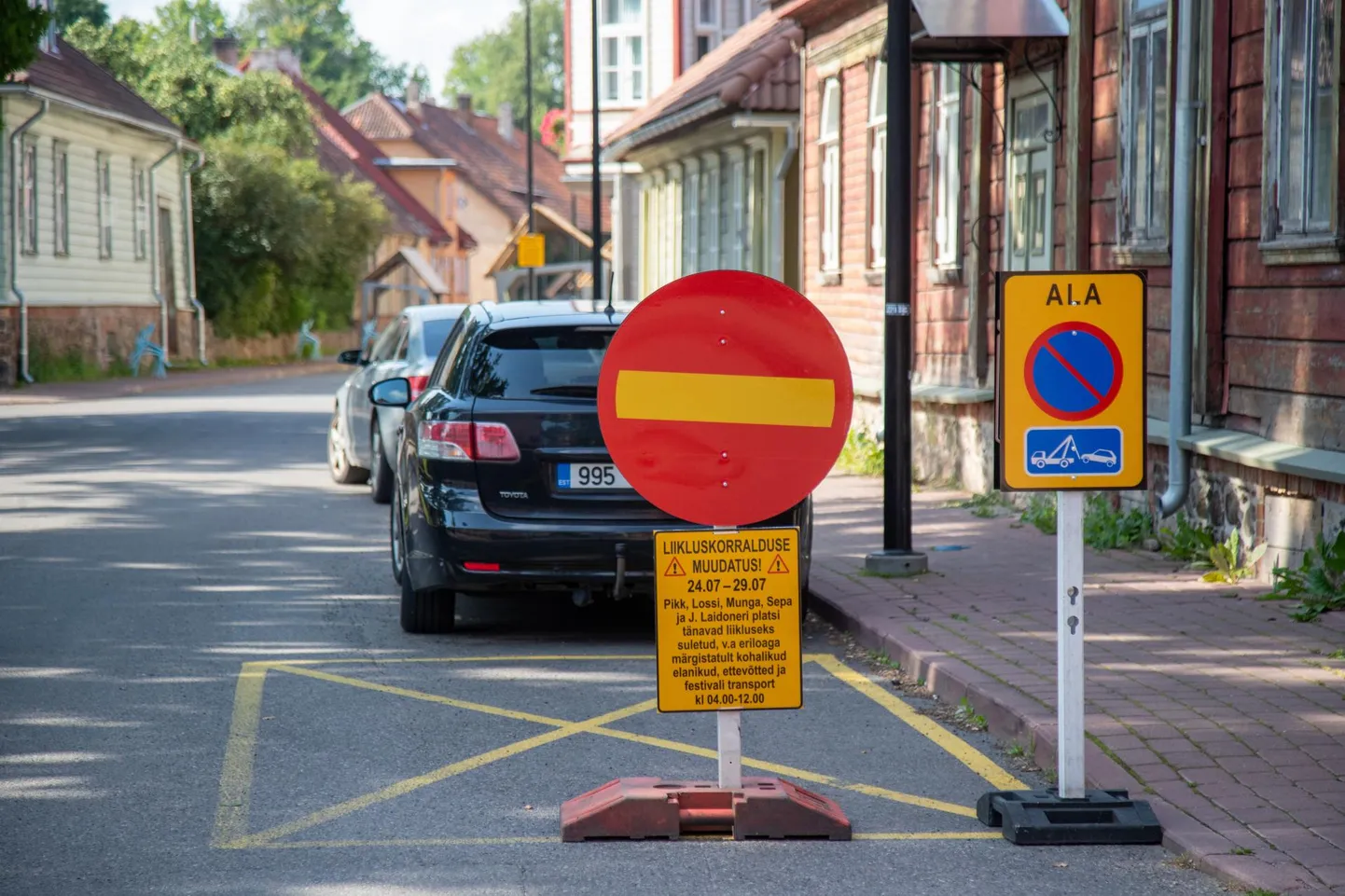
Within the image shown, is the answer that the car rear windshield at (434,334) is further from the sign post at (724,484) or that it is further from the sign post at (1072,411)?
the sign post at (1072,411)

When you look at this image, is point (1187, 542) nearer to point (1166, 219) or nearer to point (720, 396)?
point (1166, 219)

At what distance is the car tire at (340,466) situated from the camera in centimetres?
1619

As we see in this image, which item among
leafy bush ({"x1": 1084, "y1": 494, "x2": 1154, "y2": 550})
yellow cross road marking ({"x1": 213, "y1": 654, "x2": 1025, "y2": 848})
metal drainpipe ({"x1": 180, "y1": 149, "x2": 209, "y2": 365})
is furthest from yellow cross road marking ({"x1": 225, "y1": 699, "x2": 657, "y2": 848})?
metal drainpipe ({"x1": 180, "y1": 149, "x2": 209, "y2": 365})

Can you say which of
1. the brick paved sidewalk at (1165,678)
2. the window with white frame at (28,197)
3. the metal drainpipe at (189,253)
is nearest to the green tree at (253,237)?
the metal drainpipe at (189,253)

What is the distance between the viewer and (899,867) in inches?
198

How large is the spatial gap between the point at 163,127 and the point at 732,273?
39.4m

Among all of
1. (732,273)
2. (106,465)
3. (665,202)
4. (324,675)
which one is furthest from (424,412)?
(665,202)

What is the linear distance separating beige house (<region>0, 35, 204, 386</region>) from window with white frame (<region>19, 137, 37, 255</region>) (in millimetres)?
32

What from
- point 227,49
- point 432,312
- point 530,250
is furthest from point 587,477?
point 227,49

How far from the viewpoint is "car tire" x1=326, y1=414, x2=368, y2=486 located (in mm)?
16188

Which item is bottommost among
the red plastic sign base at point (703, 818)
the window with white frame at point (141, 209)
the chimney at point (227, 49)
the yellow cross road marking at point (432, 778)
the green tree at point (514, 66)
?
the yellow cross road marking at point (432, 778)

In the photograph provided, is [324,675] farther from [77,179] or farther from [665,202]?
[77,179]

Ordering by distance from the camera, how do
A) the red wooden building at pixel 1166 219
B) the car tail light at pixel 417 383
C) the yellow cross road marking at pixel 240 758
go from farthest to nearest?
the car tail light at pixel 417 383, the red wooden building at pixel 1166 219, the yellow cross road marking at pixel 240 758

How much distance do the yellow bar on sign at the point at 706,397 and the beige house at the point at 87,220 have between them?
2781 centimetres
